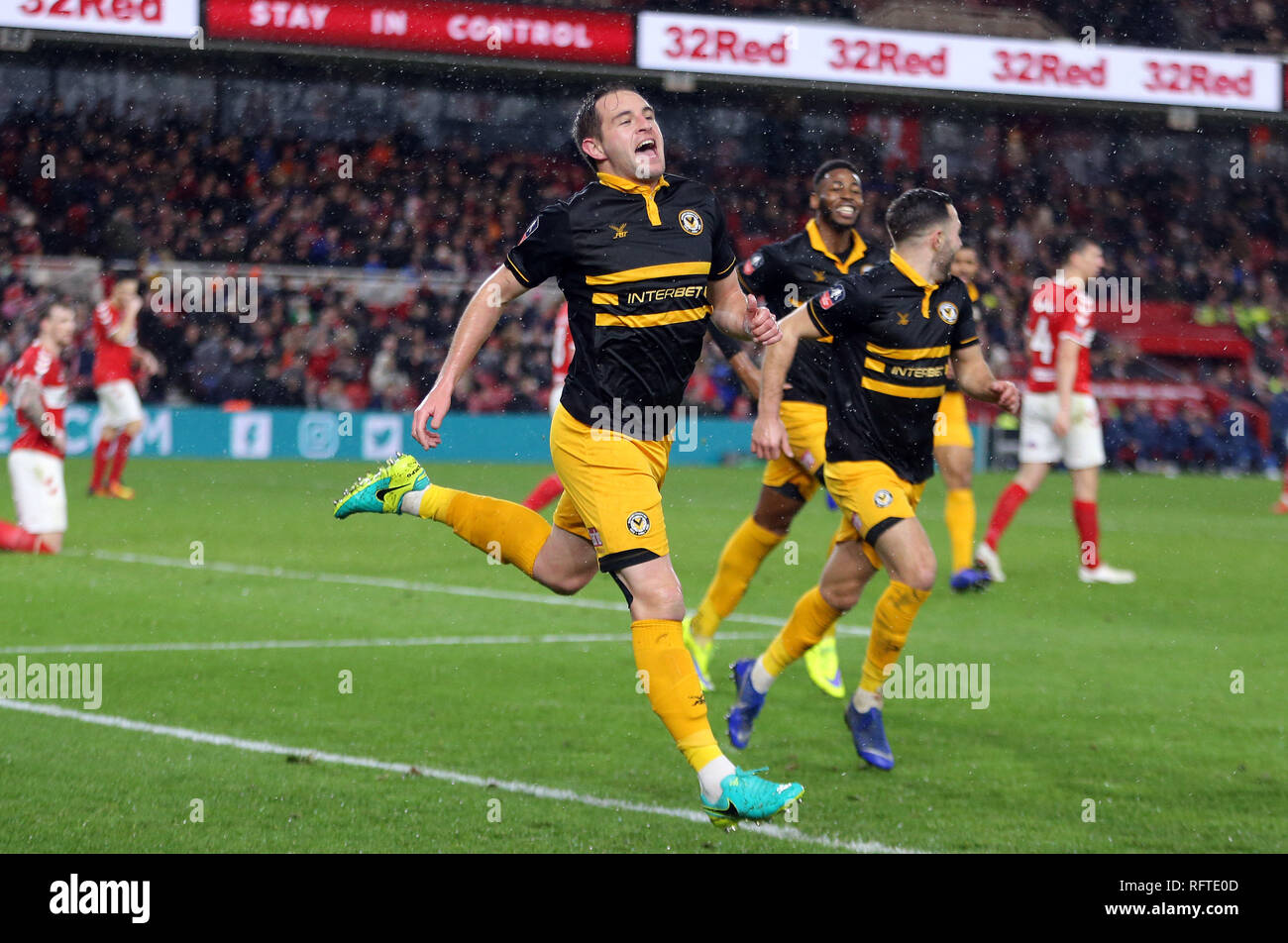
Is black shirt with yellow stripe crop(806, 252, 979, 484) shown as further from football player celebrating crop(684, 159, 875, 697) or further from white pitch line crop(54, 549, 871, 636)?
white pitch line crop(54, 549, 871, 636)

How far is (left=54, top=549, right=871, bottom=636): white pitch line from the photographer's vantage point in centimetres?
941

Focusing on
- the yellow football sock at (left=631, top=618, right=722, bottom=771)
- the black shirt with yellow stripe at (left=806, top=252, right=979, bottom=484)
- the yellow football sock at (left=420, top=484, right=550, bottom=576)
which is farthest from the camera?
the black shirt with yellow stripe at (left=806, top=252, right=979, bottom=484)

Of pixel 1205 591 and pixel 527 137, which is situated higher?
pixel 527 137

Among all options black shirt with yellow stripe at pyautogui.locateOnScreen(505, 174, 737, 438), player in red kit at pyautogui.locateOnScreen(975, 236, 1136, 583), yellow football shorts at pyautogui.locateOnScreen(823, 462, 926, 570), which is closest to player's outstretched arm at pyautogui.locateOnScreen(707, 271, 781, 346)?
black shirt with yellow stripe at pyautogui.locateOnScreen(505, 174, 737, 438)

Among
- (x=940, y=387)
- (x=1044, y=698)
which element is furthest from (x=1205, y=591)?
(x=940, y=387)

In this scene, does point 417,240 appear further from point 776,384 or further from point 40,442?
point 776,384

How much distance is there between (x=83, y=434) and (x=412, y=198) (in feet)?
28.0

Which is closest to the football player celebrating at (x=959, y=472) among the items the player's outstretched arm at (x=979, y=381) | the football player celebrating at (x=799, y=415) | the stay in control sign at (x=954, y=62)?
the football player celebrating at (x=799, y=415)

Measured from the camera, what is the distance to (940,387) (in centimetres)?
610

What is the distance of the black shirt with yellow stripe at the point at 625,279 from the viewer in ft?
15.7

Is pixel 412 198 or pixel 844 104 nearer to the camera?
pixel 412 198

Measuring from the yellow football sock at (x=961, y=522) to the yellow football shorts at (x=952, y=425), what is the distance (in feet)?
1.11

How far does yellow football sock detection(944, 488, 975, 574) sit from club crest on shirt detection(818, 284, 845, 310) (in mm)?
4574

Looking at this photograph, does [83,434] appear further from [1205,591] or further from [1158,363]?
[1158,363]
